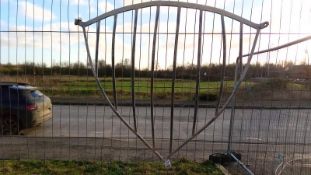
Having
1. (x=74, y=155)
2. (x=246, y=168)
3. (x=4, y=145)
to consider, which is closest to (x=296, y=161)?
(x=246, y=168)

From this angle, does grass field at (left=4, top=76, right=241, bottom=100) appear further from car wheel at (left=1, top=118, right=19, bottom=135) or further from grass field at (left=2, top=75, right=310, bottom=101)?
car wheel at (left=1, top=118, right=19, bottom=135)

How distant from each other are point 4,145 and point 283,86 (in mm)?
5745

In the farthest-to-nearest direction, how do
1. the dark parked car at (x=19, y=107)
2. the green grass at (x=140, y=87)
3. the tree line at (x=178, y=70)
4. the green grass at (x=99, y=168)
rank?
the dark parked car at (x=19, y=107), the green grass at (x=99, y=168), the green grass at (x=140, y=87), the tree line at (x=178, y=70)

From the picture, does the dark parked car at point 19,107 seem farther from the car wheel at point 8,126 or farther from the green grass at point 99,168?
the green grass at point 99,168

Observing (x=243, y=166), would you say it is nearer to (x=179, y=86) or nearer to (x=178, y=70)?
(x=179, y=86)

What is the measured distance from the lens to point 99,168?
6.70 metres

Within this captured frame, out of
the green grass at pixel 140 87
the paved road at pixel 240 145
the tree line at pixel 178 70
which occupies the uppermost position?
the tree line at pixel 178 70

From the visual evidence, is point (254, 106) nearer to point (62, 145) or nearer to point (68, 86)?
point (68, 86)

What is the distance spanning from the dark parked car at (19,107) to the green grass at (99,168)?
2.00m

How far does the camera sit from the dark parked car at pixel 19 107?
29.4ft

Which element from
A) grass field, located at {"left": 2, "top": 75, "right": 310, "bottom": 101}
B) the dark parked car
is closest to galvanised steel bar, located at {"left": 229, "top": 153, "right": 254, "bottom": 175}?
grass field, located at {"left": 2, "top": 75, "right": 310, "bottom": 101}

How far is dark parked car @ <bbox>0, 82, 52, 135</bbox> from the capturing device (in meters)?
8.96

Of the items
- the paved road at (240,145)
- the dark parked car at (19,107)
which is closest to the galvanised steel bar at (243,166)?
the paved road at (240,145)

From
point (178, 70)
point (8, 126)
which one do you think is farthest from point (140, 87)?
point (8, 126)
